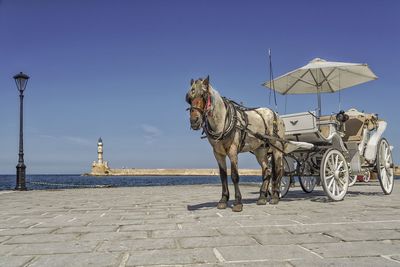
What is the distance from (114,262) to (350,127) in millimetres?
7963

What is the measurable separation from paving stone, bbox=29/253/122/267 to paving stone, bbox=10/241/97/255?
15 centimetres

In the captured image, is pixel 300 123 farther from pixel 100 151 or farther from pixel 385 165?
pixel 100 151

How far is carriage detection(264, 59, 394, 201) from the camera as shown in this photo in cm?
781

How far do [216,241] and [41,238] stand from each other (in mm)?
1880

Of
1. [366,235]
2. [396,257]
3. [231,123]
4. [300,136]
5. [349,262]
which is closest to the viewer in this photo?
[349,262]

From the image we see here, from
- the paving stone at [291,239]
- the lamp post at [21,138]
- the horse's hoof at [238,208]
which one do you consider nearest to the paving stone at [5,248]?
the paving stone at [291,239]

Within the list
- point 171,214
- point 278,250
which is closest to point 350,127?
point 171,214

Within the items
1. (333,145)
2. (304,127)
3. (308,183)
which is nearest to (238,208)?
(304,127)

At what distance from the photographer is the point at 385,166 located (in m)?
9.17

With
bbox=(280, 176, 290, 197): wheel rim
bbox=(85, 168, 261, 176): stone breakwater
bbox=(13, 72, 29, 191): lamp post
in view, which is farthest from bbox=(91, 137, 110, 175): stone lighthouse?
bbox=(280, 176, 290, 197): wheel rim

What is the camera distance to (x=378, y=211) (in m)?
5.76

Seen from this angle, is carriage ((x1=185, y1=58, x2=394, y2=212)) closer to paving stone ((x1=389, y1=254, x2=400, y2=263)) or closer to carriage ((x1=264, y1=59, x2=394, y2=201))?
carriage ((x1=264, y1=59, x2=394, y2=201))

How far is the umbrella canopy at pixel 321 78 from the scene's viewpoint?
9.13 meters

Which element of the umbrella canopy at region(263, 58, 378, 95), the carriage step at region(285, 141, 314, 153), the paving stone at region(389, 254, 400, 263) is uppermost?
the umbrella canopy at region(263, 58, 378, 95)
